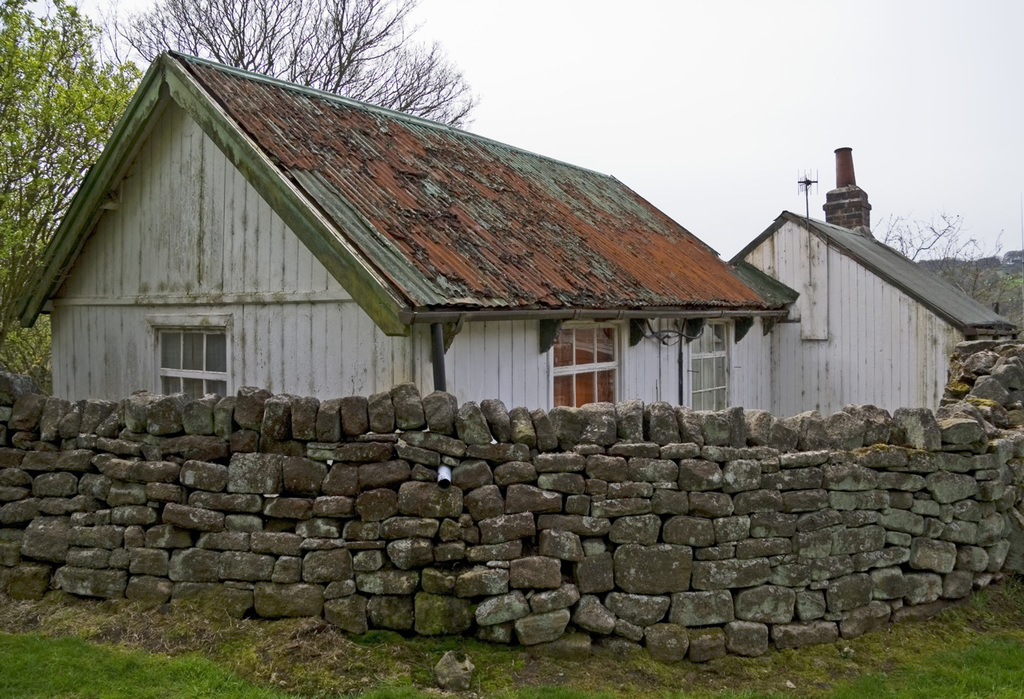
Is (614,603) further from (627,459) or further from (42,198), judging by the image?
(42,198)

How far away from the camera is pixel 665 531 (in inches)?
220

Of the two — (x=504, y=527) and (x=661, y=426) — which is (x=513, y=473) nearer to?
(x=504, y=527)

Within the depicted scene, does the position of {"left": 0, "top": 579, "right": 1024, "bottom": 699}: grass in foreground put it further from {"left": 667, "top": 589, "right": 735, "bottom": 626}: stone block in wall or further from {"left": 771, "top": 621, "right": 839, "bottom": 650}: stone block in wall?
{"left": 667, "top": 589, "right": 735, "bottom": 626}: stone block in wall

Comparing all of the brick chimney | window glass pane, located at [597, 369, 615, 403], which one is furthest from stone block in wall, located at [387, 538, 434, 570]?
the brick chimney

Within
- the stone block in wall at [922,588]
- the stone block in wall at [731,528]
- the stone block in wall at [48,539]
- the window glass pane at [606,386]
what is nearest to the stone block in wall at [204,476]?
the stone block in wall at [48,539]

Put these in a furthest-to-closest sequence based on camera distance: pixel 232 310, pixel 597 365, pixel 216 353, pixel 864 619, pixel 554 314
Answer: pixel 597 365 < pixel 216 353 < pixel 232 310 < pixel 554 314 < pixel 864 619

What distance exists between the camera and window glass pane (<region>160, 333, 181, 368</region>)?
8.58 m

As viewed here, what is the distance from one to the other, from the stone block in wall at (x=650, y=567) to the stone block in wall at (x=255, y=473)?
7.56 feet

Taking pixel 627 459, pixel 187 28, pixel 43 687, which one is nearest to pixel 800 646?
pixel 627 459

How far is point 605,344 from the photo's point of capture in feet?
30.7

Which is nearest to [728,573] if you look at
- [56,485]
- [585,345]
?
[585,345]

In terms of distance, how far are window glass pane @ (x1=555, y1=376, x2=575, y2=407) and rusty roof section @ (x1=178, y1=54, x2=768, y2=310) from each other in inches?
35.8

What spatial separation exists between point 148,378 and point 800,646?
6.66 meters

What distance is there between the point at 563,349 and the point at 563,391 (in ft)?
1.44
